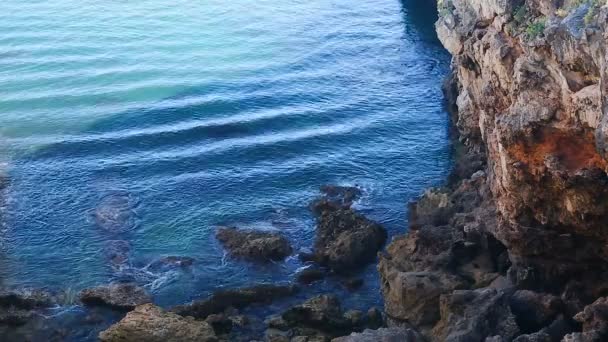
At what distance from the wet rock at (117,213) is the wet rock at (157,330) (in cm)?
1325

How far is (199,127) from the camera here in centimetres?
6725

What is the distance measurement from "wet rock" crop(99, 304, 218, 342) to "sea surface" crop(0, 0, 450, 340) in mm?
5377

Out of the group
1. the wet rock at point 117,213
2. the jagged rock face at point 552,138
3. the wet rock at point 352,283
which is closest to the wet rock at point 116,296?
the wet rock at point 117,213

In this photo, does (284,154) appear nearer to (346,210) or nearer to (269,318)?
(346,210)

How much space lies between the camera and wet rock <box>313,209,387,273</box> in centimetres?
4722

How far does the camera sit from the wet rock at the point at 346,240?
155 feet

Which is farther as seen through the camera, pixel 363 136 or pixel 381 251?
pixel 363 136

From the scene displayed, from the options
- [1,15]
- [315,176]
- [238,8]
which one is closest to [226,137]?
[315,176]

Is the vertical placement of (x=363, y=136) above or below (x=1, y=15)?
below

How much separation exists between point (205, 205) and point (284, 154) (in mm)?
9848

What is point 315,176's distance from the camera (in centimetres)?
5953

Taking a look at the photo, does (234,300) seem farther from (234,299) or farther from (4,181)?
(4,181)

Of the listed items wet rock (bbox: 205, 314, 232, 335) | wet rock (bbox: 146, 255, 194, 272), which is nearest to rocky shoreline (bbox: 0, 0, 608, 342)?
wet rock (bbox: 205, 314, 232, 335)

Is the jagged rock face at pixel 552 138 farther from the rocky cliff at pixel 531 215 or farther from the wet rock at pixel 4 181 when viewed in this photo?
the wet rock at pixel 4 181
